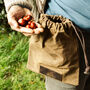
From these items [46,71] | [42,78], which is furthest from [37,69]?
[42,78]

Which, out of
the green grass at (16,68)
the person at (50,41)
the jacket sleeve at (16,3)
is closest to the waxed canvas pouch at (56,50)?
the person at (50,41)

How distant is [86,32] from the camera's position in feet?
3.32

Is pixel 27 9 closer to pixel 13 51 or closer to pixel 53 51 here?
pixel 53 51

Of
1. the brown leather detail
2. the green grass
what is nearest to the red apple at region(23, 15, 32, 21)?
the brown leather detail

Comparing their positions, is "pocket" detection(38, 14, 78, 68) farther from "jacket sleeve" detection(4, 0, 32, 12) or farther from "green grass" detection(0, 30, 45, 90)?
"green grass" detection(0, 30, 45, 90)

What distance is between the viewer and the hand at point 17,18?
82 centimetres

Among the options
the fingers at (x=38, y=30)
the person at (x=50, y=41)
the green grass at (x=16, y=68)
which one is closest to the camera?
the fingers at (x=38, y=30)

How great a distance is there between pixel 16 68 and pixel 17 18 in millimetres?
1285

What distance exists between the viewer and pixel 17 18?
990 millimetres

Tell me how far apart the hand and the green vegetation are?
3.61 feet

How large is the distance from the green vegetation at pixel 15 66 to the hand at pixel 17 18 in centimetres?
110

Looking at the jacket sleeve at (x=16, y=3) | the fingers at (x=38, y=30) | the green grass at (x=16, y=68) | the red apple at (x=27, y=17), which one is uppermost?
the jacket sleeve at (x=16, y=3)

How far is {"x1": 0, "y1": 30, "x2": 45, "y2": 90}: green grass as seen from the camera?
1927 mm

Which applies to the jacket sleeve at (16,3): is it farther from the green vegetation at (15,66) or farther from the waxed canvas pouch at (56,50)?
the green vegetation at (15,66)
